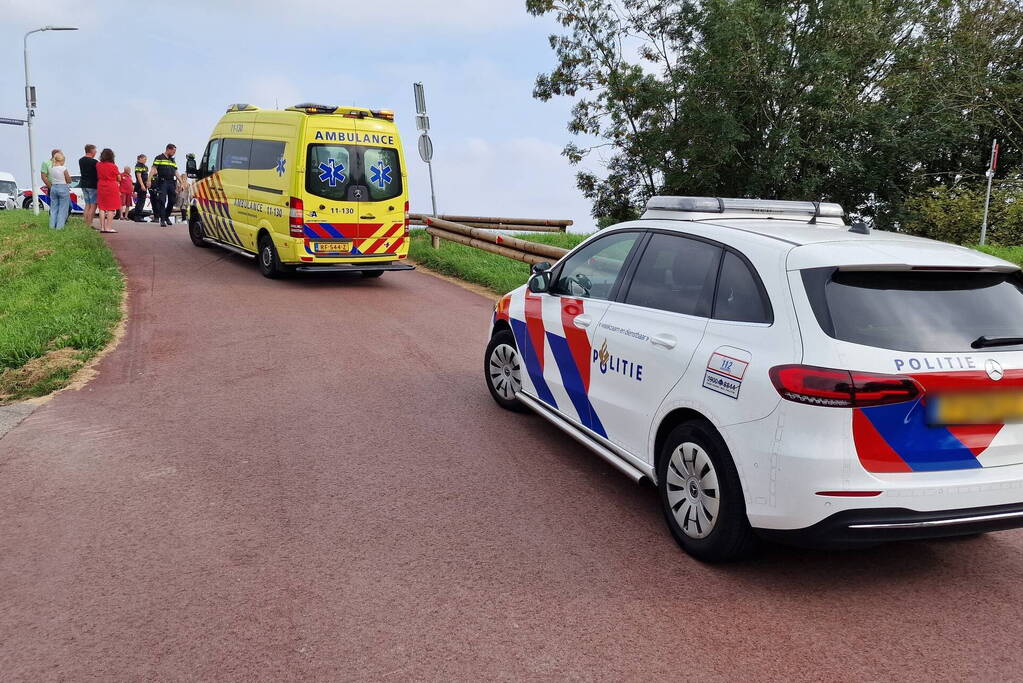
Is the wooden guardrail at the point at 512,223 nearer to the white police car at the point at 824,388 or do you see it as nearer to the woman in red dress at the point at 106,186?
the woman in red dress at the point at 106,186

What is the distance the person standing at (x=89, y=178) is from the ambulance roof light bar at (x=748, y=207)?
54.5 feet

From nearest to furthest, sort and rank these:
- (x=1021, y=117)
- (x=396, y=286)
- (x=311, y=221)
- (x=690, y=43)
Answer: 1. (x=311, y=221)
2. (x=396, y=286)
3. (x=1021, y=117)
4. (x=690, y=43)

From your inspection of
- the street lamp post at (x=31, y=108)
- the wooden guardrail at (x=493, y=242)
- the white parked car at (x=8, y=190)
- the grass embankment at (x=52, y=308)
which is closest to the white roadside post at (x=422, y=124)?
the wooden guardrail at (x=493, y=242)

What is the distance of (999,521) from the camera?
12.0 ft

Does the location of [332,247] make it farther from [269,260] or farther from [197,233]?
[197,233]

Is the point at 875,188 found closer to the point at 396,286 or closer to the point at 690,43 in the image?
the point at 690,43

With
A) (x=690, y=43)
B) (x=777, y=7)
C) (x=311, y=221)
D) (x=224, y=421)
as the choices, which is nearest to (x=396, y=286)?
(x=311, y=221)

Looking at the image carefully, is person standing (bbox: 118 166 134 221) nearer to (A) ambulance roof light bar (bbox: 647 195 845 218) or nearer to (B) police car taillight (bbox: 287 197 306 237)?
(B) police car taillight (bbox: 287 197 306 237)

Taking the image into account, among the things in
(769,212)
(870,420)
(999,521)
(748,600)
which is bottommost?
(748,600)

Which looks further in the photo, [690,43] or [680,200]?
[690,43]

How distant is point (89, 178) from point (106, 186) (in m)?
0.79

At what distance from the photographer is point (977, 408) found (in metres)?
3.60

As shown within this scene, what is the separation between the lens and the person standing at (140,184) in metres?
23.7

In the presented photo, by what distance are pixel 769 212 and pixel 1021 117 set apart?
23.6m
